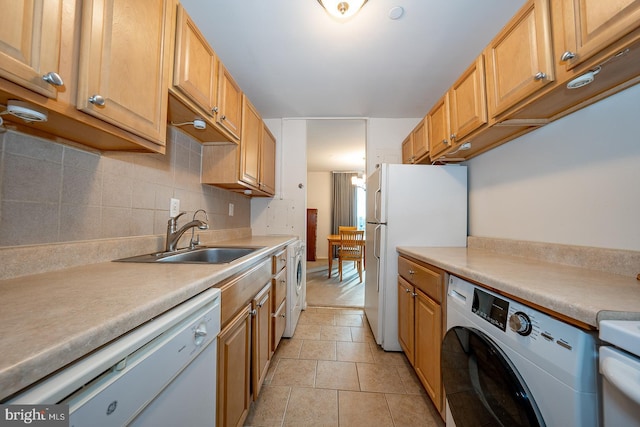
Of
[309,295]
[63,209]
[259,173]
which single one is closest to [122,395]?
[63,209]

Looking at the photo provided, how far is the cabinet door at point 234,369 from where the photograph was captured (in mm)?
879

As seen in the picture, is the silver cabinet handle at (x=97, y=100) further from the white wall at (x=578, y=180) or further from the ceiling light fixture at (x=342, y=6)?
the white wall at (x=578, y=180)

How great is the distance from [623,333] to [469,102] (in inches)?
55.3

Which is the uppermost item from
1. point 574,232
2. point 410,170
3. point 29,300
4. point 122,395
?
point 410,170

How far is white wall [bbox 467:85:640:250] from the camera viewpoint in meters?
0.96

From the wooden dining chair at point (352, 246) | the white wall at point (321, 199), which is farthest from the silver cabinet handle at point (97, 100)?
the white wall at point (321, 199)

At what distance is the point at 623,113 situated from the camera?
97cm

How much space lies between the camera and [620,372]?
470 mm

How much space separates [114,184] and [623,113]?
2.20m

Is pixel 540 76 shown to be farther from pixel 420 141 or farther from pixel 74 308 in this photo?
pixel 74 308

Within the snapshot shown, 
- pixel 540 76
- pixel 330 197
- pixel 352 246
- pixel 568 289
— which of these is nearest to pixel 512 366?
pixel 568 289

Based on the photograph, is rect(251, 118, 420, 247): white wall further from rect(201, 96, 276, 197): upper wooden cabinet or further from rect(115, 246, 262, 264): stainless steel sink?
rect(115, 246, 262, 264): stainless steel sink

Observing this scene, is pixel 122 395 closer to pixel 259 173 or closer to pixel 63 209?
pixel 63 209

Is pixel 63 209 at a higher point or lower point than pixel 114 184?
lower
